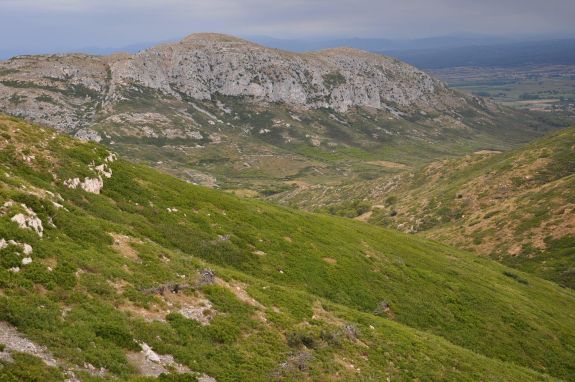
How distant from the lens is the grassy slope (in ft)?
71.5

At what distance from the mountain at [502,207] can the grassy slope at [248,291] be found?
997 inches

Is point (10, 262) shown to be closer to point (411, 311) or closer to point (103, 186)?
point (103, 186)

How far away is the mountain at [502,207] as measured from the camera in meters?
89.9

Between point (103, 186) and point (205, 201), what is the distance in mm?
12875

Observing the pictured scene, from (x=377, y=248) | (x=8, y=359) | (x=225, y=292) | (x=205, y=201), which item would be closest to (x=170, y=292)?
(x=225, y=292)

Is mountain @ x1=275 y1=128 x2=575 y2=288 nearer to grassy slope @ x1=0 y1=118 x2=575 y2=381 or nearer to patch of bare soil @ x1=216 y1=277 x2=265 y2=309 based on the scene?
grassy slope @ x1=0 y1=118 x2=575 y2=381

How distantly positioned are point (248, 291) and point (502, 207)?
310 feet

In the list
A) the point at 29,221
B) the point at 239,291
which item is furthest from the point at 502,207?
the point at 29,221

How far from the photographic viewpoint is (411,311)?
147 ft

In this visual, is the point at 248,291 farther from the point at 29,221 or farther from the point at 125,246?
the point at 29,221

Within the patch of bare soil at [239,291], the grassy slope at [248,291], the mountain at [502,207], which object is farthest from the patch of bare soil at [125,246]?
the mountain at [502,207]

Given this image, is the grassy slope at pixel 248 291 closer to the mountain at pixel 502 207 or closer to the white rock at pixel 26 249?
the white rock at pixel 26 249

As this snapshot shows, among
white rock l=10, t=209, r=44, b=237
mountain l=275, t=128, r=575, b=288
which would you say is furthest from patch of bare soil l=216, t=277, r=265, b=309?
mountain l=275, t=128, r=575, b=288

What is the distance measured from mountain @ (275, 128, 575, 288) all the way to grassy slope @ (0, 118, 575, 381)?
83.1 feet
